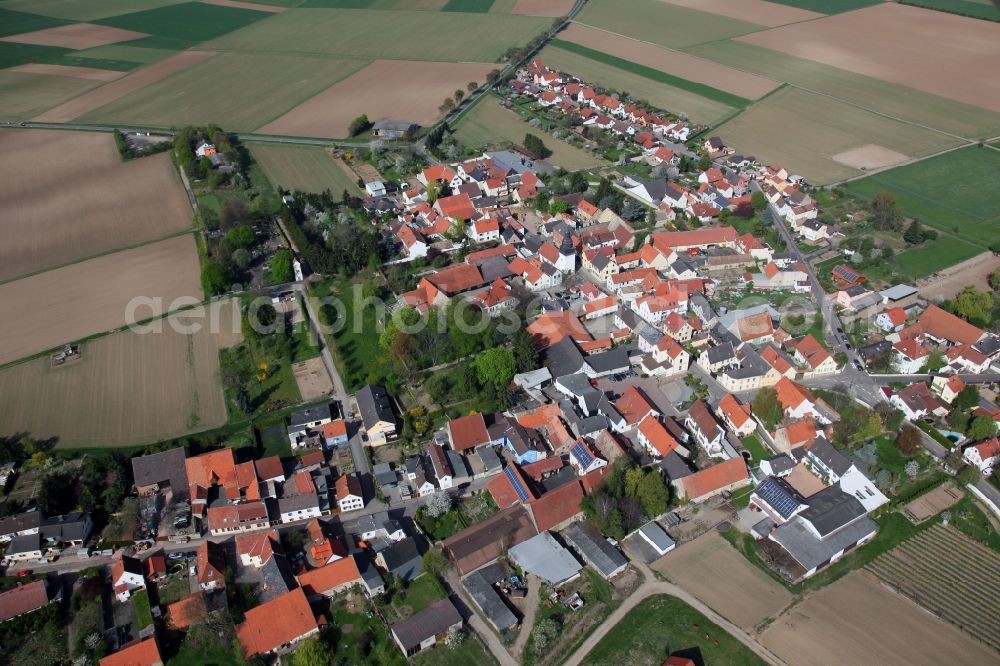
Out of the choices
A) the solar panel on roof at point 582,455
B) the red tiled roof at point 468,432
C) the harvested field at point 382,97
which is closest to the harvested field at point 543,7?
the harvested field at point 382,97

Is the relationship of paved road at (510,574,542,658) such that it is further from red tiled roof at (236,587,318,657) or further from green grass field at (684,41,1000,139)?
green grass field at (684,41,1000,139)

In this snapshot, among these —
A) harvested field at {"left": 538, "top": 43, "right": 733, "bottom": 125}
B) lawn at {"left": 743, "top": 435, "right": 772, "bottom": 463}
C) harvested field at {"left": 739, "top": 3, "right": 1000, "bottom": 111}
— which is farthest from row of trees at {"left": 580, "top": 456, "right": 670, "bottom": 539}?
harvested field at {"left": 739, "top": 3, "right": 1000, "bottom": 111}

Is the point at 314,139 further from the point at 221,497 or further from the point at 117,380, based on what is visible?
the point at 221,497

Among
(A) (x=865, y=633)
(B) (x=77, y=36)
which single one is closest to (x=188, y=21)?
(B) (x=77, y=36)

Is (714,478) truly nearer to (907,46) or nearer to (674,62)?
(674,62)

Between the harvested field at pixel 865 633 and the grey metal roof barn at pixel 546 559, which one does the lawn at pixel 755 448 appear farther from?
the grey metal roof barn at pixel 546 559

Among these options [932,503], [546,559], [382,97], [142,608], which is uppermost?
[382,97]

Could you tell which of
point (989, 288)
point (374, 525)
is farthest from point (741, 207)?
point (374, 525)
